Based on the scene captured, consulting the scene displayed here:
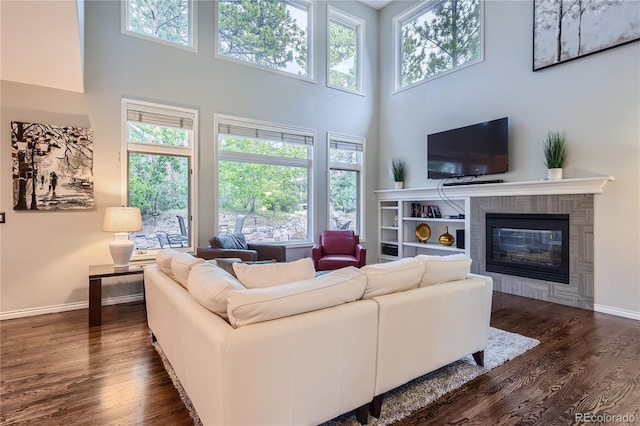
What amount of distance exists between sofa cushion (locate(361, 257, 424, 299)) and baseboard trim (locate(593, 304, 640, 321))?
301cm

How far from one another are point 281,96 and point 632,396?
203 inches

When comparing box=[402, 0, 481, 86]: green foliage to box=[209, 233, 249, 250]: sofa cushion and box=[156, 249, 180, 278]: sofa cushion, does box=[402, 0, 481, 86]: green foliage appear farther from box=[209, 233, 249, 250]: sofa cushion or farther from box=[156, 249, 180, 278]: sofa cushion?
box=[156, 249, 180, 278]: sofa cushion

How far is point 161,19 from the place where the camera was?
14.4 feet

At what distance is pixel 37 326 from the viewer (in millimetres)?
3270

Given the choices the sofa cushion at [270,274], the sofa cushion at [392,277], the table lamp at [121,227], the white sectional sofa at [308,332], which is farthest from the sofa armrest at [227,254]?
the sofa cushion at [392,277]

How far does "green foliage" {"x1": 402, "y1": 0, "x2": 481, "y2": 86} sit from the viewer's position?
5.11 metres

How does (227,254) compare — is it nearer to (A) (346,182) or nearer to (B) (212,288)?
(B) (212,288)

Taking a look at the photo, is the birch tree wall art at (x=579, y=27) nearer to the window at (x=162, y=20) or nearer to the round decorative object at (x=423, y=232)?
the round decorative object at (x=423, y=232)

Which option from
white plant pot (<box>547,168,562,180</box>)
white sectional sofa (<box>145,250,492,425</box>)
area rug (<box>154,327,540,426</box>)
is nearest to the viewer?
white sectional sofa (<box>145,250,492,425</box>)

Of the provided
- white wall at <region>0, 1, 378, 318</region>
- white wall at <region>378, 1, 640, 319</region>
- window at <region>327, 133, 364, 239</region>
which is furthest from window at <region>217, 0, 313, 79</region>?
white wall at <region>378, 1, 640, 319</region>

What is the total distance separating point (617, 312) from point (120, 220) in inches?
216

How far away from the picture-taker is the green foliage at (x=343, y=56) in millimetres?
6039

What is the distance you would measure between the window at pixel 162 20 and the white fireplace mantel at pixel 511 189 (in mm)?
4061

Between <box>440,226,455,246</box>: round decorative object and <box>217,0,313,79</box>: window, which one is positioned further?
<box>440,226,455,246</box>: round decorative object
